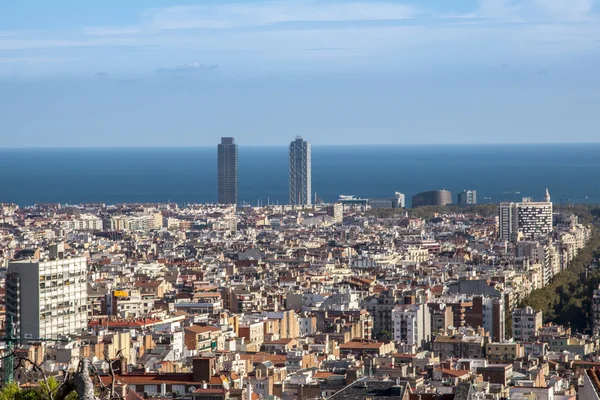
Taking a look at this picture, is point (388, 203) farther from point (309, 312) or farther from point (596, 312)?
point (596, 312)

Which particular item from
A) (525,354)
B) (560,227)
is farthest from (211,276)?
(560,227)

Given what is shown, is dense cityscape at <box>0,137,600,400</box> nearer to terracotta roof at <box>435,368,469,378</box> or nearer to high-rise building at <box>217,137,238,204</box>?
terracotta roof at <box>435,368,469,378</box>

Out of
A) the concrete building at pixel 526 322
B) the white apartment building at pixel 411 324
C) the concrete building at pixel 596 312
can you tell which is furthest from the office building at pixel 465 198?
the white apartment building at pixel 411 324

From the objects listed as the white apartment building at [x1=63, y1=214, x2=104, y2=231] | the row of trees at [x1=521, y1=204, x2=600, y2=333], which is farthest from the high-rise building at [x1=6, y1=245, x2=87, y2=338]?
the white apartment building at [x1=63, y1=214, x2=104, y2=231]

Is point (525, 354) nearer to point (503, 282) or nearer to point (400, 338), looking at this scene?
point (400, 338)

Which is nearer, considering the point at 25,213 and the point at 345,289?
the point at 345,289

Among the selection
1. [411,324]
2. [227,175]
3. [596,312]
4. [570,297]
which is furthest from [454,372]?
[227,175]
